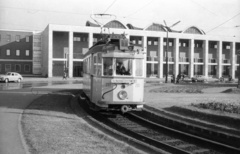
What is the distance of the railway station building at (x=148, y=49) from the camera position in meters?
64.6

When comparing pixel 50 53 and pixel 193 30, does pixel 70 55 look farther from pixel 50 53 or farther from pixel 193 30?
pixel 193 30

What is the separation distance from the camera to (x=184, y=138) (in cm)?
1006

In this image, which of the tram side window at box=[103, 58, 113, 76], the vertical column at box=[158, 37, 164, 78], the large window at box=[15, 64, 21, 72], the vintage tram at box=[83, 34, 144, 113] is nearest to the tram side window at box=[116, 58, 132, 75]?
the vintage tram at box=[83, 34, 144, 113]

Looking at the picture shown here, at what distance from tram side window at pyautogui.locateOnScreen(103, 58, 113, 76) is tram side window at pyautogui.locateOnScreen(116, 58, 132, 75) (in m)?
0.28

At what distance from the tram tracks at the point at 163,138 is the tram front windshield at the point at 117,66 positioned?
6.43 ft

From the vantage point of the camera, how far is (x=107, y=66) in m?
13.1

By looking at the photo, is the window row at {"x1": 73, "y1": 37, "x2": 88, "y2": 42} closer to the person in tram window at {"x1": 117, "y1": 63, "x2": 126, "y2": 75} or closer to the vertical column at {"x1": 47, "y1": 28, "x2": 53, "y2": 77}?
the vertical column at {"x1": 47, "y1": 28, "x2": 53, "y2": 77}

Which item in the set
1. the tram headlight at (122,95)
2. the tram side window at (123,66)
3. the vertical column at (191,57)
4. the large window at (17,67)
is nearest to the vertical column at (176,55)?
the vertical column at (191,57)

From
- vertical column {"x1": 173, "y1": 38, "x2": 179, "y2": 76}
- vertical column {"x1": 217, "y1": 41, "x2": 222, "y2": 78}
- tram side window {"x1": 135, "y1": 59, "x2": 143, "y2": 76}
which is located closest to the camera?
tram side window {"x1": 135, "y1": 59, "x2": 143, "y2": 76}

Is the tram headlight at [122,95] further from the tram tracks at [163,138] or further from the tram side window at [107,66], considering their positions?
the tram tracks at [163,138]

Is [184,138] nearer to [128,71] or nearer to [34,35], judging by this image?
[128,71]

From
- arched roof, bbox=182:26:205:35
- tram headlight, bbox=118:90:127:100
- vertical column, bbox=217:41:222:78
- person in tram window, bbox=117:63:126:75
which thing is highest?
arched roof, bbox=182:26:205:35

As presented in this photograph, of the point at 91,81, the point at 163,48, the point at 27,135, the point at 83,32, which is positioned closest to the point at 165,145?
the point at 27,135

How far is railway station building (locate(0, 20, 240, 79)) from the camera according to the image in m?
64.6
